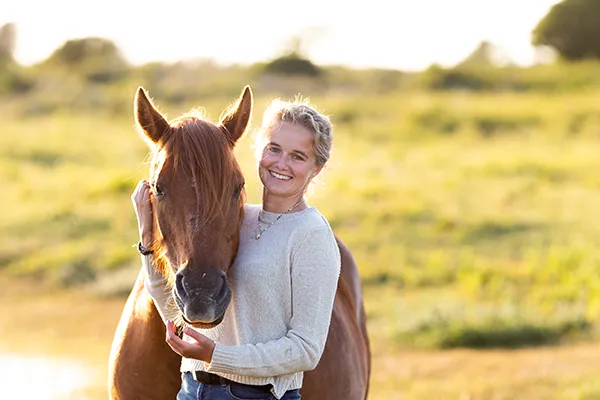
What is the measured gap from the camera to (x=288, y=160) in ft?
9.65

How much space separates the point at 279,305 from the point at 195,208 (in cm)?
38

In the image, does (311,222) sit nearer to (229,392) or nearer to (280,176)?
(280,176)

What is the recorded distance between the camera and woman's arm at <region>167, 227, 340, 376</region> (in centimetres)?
277

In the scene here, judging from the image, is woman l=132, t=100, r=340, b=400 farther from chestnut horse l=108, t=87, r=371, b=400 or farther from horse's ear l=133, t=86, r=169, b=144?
horse's ear l=133, t=86, r=169, b=144

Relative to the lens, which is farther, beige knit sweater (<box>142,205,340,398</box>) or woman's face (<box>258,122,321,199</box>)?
woman's face (<box>258,122,321,199</box>)

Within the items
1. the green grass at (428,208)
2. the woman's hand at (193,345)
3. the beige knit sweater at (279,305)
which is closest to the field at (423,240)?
the green grass at (428,208)

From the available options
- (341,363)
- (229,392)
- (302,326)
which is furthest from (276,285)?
(341,363)

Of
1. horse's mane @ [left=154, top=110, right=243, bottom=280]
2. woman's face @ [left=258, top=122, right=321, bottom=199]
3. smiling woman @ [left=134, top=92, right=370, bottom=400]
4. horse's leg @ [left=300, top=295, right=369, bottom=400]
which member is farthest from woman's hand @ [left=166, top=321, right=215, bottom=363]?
horse's leg @ [left=300, top=295, right=369, bottom=400]

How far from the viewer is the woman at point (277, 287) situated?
279 centimetres

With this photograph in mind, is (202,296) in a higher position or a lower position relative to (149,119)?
lower

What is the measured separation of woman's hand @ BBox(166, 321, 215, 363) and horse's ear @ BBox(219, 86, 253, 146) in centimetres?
78

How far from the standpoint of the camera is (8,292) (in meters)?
13.3

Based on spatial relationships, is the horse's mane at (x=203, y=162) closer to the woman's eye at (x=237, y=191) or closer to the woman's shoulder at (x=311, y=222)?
the woman's eye at (x=237, y=191)

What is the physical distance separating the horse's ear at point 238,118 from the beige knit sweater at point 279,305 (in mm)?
398
